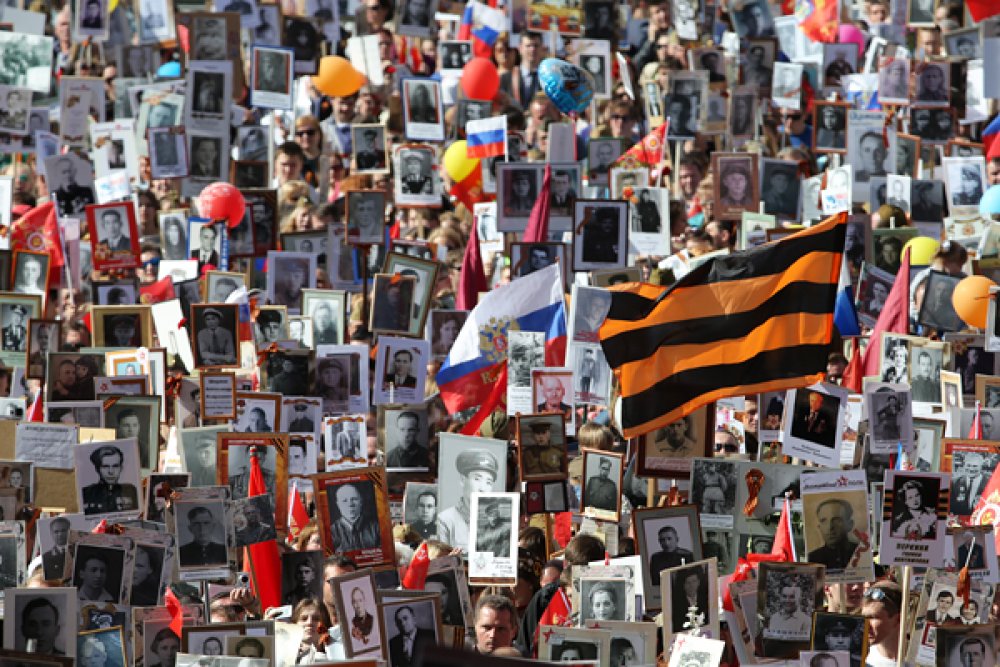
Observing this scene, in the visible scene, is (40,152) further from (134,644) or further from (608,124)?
(134,644)

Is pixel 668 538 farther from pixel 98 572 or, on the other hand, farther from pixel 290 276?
pixel 290 276

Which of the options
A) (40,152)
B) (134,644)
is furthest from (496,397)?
(40,152)

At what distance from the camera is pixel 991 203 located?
1413 centimetres

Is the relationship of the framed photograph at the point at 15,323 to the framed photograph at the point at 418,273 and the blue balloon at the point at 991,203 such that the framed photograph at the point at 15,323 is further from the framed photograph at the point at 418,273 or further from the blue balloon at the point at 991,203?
the blue balloon at the point at 991,203

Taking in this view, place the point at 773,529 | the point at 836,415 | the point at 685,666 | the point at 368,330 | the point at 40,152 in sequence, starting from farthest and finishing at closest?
1. the point at 40,152
2. the point at 368,330
3. the point at 836,415
4. the point at 773,529
5. the point at 685,666

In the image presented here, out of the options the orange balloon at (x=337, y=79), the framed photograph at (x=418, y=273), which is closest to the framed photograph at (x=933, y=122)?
the orange balloon at (x=337, y=79)

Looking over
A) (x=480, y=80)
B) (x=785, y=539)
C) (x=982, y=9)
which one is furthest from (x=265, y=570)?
(x=982, y=9)

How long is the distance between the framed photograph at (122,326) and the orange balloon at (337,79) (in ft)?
19.5

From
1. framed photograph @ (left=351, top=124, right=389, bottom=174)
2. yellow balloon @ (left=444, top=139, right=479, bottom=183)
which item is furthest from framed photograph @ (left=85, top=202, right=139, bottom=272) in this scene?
yellow balloon @ (left=444, top=139, right=479, bottom=183)

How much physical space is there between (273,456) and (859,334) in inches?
173

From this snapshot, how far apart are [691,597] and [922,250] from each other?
6463mm

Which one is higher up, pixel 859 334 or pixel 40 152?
pixel 40 152

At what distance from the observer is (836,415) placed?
9633mm

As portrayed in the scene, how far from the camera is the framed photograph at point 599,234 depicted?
12852 mm
